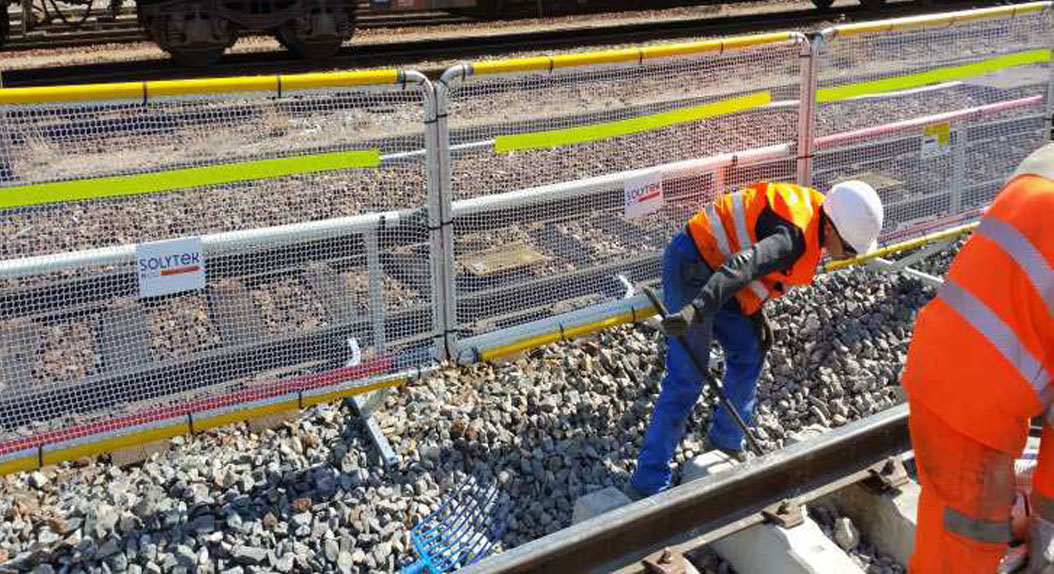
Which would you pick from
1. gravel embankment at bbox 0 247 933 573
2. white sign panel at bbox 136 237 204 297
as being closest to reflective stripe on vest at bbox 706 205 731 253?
gravel embankment at bbox 0 247 933 573

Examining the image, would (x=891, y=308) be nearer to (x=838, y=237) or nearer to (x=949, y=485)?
(x=838, y=237)

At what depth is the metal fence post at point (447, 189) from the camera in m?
4.53

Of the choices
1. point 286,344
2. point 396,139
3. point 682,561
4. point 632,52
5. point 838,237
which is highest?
point 632,52

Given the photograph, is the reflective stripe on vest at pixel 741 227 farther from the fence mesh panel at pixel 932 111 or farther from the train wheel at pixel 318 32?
the train wheel at pixel 318 32

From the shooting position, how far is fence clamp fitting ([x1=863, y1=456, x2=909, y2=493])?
422 centimetres

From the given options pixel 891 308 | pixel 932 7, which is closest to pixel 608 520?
pixel 891 308

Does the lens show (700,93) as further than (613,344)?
No

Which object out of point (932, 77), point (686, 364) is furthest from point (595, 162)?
point (932, 77)

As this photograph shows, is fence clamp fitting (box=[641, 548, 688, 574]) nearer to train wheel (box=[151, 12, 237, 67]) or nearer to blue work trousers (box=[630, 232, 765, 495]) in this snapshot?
blue work trousers (box=[630, 232, 765, 495])

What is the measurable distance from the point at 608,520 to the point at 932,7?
21667mm

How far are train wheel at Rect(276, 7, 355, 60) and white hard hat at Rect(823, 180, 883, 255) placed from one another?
484 inches

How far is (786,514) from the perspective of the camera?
4.02 m

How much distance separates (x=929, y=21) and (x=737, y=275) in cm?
296

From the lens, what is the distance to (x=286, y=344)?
4.84m
